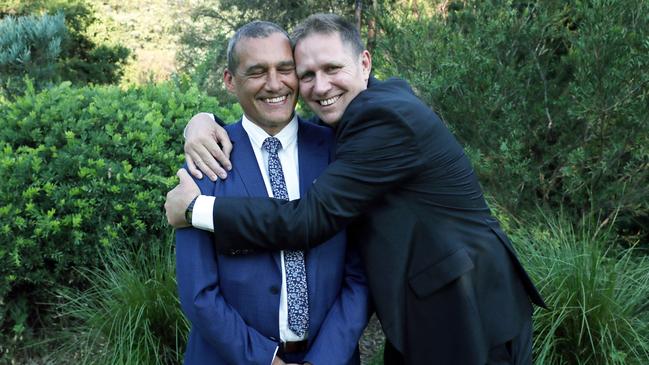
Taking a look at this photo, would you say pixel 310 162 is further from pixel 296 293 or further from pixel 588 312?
pixel 588 312

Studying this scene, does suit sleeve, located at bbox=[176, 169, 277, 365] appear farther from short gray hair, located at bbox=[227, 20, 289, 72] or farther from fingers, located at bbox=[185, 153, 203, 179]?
short gray hair, located at bbox=[227, 20, 289, 72]

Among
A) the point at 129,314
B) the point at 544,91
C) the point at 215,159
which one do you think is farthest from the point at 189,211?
the point at 544,91

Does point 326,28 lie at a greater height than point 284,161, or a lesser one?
greater

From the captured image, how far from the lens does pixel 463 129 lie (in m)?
5.36


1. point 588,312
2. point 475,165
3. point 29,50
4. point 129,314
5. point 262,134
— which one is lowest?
point 588,312

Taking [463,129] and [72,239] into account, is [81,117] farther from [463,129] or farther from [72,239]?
[463,129]

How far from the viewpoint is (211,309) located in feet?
7.27

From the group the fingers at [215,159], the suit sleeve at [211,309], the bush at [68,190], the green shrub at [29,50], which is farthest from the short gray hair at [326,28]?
the green shrub at [29,50]

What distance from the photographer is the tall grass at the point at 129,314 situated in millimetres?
3844

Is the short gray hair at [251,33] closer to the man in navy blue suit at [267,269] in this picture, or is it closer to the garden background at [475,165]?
the man in navy blue suit at [267,269]

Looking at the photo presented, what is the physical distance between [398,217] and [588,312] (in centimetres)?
197

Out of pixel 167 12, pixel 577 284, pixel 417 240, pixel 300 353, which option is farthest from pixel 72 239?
pixel 167 12

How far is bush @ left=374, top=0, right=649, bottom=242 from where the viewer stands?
456cm

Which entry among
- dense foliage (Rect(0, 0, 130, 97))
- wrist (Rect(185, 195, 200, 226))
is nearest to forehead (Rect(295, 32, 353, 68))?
wrist (Rect(185, 195, 200, 226))
